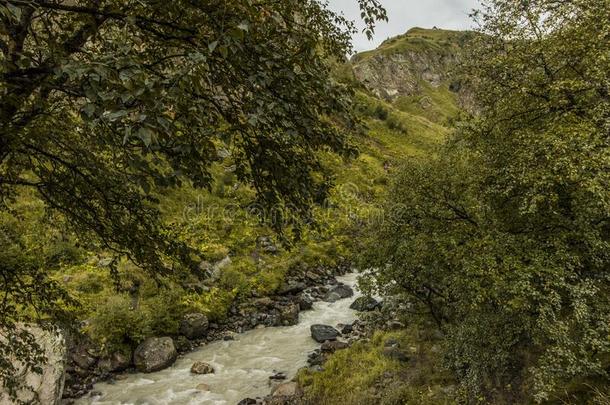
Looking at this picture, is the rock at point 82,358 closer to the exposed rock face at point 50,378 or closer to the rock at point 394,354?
the exposed rock face at point 50,378

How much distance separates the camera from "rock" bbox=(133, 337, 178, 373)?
16.6 meters

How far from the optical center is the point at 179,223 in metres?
28.1

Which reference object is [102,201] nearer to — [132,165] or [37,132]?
[37,132]

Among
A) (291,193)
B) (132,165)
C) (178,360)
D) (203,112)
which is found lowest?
(178,360)

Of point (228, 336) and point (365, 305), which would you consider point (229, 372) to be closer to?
point (228, 336)

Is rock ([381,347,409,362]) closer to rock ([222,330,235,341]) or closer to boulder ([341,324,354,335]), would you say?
boulder ([341,324,354,335])

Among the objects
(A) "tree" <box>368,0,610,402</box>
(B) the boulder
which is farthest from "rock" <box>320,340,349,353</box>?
(A) "tree" <box>368,0,610,402</box>

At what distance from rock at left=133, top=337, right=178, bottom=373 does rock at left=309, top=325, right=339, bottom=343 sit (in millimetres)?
6240

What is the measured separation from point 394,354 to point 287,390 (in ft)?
14.0

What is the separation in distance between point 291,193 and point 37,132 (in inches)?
115

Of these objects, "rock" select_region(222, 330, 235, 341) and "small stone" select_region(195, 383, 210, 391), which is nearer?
"small stone" select_region(195, 383, 210, 391)

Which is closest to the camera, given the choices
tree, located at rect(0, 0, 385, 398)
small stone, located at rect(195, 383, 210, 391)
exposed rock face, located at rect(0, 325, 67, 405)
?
tree, located at rect(0, 0, 385, 398)

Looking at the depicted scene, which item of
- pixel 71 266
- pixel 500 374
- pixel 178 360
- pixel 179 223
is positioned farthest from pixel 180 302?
pixel 500 374

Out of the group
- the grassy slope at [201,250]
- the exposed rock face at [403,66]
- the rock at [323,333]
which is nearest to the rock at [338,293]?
the grassy slope at [201,250]
